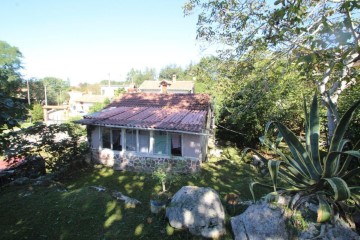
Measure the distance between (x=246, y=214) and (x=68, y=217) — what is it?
4.25 m

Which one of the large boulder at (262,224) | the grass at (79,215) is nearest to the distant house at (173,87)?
the grass at (79,215)

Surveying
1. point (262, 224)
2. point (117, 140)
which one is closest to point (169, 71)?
point (117, 140)

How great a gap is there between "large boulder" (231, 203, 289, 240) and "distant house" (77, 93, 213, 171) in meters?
5.79

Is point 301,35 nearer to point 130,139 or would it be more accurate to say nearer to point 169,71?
point 130,139

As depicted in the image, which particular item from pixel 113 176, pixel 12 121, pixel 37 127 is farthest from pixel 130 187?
pixel 12 121

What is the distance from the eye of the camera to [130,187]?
360 inches

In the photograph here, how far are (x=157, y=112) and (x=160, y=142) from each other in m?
2.05

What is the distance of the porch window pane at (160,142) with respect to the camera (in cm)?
1112

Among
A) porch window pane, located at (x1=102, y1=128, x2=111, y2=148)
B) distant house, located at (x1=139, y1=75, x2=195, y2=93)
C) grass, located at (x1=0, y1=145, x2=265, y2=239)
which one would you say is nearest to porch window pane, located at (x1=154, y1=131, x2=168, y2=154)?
grass, located at (x1=0, y1=145, x2=265, y2=239)

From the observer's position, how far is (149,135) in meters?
11.3

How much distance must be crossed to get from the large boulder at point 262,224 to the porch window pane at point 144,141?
7.70 metres

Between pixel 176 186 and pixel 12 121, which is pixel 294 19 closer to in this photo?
pixel 12 121

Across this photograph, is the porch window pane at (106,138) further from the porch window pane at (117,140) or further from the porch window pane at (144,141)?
the porch window pane at (144,141)

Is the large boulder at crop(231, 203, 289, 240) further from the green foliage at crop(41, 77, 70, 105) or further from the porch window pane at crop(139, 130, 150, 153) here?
the green foliage at crop(41, 77, 70, 105)
